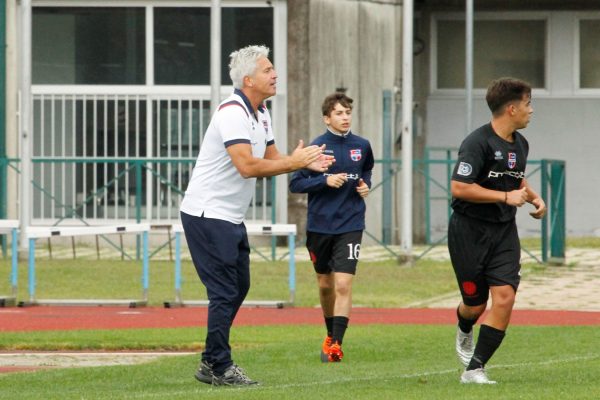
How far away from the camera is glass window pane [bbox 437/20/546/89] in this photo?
99.1 feet

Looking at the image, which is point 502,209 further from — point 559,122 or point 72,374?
point 559,122

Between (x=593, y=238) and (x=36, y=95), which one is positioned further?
(x=593, y=238)

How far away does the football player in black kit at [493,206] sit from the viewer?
384 inches

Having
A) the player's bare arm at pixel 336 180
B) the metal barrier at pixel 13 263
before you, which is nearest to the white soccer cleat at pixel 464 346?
the player's bare arm at pixel 336 180

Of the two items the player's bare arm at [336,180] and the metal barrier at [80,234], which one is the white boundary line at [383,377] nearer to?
the player's bare arm at [336,180]

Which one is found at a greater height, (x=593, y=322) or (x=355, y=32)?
(x=355, y=32)

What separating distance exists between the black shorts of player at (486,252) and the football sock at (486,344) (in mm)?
287

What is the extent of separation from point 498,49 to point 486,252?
68.5ft

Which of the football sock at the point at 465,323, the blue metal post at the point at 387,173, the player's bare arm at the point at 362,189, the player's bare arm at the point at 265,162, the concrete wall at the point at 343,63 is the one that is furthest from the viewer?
the blue metal post at the point at 387,173

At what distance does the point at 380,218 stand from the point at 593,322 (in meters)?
12.0

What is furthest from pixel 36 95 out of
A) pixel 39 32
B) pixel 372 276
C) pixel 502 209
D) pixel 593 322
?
pixel 502 209

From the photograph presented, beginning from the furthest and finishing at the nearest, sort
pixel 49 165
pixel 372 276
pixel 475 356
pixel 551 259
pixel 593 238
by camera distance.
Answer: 1. pixel 593 238
2. pixel 49 165
3. pixel 551 259
4. pixel 372 276
5. pixel 475 356

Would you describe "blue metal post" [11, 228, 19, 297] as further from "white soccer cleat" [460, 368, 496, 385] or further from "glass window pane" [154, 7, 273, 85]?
"glass window pane" [154, 7, 273, 85]

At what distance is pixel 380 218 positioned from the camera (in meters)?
27.4
